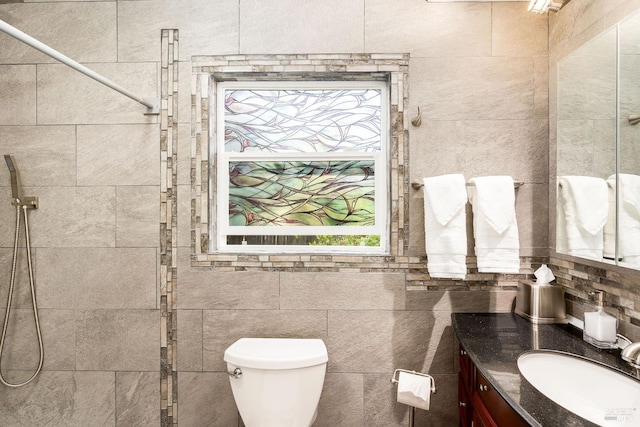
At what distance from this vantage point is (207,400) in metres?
1.71

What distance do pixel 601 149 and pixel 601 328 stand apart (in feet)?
2.13

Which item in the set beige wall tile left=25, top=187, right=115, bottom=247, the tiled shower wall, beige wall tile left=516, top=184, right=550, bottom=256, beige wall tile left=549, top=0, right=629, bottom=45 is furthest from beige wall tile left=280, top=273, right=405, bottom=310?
beige wall tile left=549, top=0, right=629, bottom=45

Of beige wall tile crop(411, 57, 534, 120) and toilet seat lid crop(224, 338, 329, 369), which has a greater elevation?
beige wall tile crop(411, 57, 534, 120)

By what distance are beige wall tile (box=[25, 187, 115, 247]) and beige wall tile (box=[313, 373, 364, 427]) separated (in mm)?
1311

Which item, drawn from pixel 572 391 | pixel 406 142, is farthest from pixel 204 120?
pixel 572 391

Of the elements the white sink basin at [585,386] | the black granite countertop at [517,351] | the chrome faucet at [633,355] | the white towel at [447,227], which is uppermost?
the white towel at [447,227]

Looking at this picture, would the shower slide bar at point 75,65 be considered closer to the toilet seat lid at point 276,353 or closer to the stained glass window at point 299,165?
the stained glass window at point 299,165

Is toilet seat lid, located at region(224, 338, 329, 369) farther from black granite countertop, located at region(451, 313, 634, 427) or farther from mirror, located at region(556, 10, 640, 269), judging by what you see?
mirror, located at region(556, 10, 640, 269)

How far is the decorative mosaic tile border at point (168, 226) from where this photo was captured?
1729 mm

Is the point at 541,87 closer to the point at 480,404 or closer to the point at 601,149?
the point at 601,149

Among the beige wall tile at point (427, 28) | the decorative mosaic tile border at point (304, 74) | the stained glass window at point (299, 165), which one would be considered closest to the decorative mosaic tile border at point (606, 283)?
the decorative mosaic tile border at point (304, 74)

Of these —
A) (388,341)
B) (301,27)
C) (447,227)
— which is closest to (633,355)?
(447,227)

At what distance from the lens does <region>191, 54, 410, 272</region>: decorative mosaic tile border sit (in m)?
1.70

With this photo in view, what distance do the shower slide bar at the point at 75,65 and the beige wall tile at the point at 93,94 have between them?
0.05m
